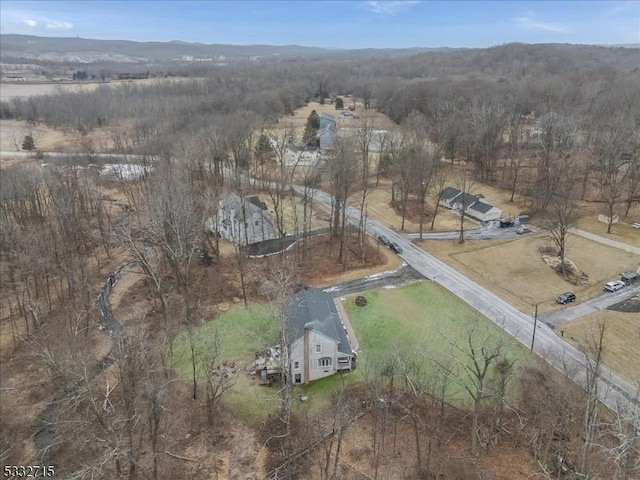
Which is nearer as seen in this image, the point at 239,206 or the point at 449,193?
the point at 239,206

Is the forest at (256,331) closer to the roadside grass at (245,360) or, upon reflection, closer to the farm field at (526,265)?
the roadside grass at (245,360)

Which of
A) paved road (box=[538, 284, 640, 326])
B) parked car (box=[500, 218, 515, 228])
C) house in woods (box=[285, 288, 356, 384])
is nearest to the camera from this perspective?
house in woods (box=[285, 288, 356, 384])

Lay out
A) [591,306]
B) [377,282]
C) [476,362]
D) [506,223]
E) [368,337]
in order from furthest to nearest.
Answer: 1. [506,223]
2. [377,282]
3. [591,306]
4. [368,337]
5. [476,362]

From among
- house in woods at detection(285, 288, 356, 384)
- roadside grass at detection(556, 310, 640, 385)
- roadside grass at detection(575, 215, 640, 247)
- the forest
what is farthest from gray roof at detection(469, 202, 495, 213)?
house in woods at detection(285, 288, 356, 384)

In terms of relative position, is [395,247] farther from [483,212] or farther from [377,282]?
[483,212]

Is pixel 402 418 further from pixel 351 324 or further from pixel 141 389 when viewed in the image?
pixel 141 389

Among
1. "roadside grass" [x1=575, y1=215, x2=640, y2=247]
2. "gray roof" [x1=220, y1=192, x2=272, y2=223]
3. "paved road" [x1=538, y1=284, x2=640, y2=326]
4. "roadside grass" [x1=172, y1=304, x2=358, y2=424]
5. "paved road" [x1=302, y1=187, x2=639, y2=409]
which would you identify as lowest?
"roadside grass" [x1=172, y1=304, x2=358, y2=424]

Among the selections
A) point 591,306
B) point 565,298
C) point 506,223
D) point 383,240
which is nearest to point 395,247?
point 383,240

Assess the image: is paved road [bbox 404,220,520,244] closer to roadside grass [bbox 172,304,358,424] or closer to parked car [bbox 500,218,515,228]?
parked car [bbox 500,218,515,228]
